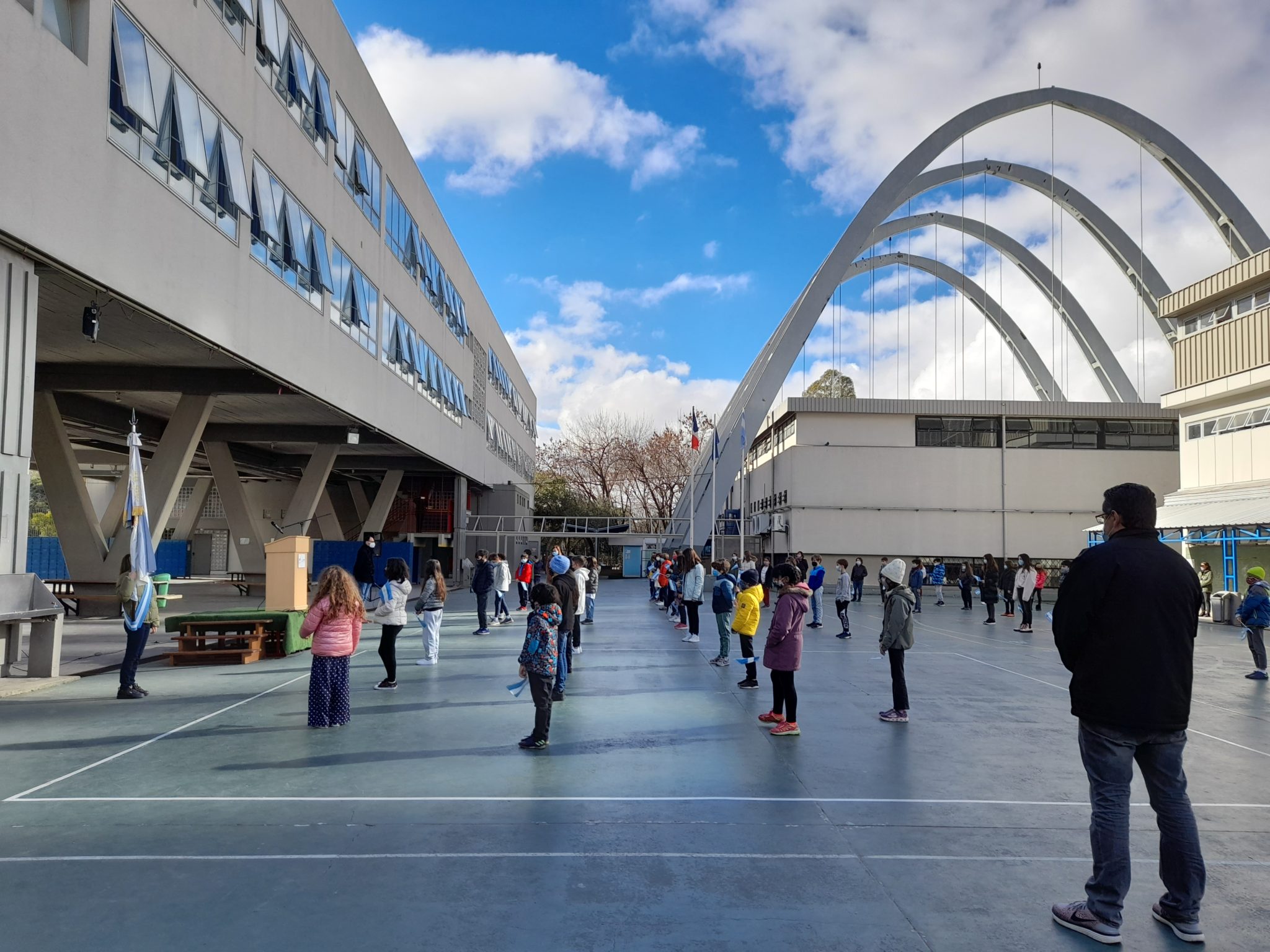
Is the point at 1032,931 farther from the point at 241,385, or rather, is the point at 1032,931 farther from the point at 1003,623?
the point at 1003,623

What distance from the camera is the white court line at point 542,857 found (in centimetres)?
511

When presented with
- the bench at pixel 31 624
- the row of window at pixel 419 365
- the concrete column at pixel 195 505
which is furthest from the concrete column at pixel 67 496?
the concrete column at pixel 195 505

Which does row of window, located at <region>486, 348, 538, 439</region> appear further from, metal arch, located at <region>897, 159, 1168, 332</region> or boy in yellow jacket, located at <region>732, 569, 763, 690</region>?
boy in yellow jacket, located at <region>732, 569, 763, 690</region>

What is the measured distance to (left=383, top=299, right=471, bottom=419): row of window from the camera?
90.8ft

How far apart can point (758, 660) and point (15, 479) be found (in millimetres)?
11077

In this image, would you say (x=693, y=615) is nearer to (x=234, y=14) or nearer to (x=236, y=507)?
(x=234, y=14)

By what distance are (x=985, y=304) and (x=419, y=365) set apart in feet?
142

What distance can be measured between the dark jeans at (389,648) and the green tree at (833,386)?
6730 centimetres

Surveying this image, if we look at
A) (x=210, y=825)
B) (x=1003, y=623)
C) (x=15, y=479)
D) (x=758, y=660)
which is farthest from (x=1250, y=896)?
(x=1003, y=623)

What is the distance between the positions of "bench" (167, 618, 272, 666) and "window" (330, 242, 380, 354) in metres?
9.51

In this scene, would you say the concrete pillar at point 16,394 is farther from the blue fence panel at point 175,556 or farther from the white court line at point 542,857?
the blue fence panel at point 175,556

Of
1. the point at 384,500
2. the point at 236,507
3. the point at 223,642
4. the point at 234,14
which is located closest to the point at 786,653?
the point at 223,642

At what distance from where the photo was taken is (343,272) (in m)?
Result: 22.9

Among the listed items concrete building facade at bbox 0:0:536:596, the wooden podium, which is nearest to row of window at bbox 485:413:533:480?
concrete building facade at bbox 0:0:536:596
